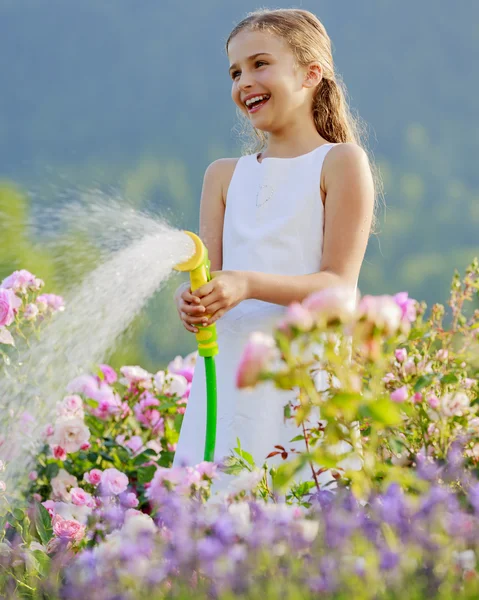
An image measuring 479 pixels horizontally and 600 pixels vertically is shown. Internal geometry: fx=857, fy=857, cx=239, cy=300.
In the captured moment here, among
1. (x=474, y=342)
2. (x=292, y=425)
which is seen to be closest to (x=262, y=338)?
(x=292, y=425)

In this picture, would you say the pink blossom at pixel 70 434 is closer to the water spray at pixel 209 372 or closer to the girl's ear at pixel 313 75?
the water spray at pixel 209 372

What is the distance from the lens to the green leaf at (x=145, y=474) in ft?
10.1

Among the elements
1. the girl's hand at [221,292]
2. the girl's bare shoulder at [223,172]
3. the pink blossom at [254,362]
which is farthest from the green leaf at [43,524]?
the pink blossom at [254,362]

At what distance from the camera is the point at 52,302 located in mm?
3242

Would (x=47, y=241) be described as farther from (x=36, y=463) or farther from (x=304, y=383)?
(x=304, y=383)

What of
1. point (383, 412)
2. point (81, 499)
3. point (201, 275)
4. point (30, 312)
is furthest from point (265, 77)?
point (383, 412)

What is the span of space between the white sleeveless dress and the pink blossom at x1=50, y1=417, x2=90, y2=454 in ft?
2.16

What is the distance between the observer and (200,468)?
5.45 ft

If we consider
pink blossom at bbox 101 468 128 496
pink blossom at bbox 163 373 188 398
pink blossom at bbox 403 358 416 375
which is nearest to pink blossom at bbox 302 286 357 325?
pink blossom at bbox 403 358 416 375

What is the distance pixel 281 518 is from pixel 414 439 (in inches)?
31.0

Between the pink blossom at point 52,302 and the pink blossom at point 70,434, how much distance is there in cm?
43

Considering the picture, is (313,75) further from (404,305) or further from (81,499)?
(81,499)

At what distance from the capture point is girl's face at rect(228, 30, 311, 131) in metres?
Answer: 2.60

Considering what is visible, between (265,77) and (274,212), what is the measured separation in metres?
0.41
